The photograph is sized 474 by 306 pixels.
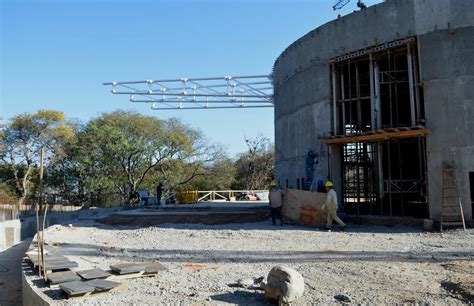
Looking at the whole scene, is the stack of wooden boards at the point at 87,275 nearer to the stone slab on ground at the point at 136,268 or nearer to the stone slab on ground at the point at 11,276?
the stone slab on ground at the point at 136,268

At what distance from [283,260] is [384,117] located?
14944 mm

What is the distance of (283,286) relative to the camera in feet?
20.3

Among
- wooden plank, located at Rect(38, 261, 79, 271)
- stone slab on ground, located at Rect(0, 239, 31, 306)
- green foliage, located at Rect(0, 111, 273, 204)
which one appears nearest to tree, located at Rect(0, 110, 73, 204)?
green foliage, located at Rect(0, 111, 273, 204)

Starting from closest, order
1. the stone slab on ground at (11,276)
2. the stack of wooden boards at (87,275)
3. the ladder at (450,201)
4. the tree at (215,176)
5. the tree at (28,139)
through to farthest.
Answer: the stack of wooden boards at (87,275) → the stone slab on ground at (11,276) → the ladder at (450,201) → the tree at (28,139) → the tree at (215,176)

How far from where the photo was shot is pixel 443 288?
716cm

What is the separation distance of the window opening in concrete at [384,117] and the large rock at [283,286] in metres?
10.3

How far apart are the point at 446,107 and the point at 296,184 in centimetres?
764

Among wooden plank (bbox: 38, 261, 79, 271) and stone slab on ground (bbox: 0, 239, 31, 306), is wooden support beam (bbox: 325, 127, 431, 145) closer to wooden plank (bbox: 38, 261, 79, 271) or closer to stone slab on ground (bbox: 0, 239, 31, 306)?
wooden plank (bbox: 38, 261, 79, 271)

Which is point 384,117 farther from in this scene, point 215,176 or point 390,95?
point 215,176

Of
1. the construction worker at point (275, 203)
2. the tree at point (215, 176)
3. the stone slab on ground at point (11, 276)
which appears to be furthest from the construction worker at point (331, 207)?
the tree at point (215, 176)

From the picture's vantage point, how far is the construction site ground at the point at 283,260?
6840 millimetres

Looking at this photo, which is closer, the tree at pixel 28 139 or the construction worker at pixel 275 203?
the construction worker at pixel 275 203

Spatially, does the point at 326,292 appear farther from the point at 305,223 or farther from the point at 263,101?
the point at 263,101

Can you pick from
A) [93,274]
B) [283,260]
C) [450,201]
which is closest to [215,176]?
[450,201]
